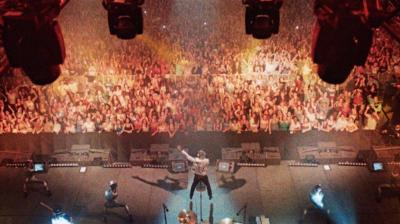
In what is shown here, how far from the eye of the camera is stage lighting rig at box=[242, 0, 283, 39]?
5.71 meters

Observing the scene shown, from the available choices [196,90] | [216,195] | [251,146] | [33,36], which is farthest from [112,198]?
[33,36]

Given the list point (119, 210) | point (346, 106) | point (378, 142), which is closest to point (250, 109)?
point (346, 106)

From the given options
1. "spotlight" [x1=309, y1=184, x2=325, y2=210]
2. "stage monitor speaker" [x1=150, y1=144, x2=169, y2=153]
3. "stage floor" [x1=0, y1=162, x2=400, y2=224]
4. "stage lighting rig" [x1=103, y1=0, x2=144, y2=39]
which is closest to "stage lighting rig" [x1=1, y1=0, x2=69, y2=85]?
"stage lighting rig" [x1=103, y1=0, x2=144, y2=39]

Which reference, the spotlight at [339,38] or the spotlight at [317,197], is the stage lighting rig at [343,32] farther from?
the spotlight at [317,197]

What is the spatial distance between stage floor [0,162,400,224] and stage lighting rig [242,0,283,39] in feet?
17.1

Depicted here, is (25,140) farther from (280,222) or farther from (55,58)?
(55,58)

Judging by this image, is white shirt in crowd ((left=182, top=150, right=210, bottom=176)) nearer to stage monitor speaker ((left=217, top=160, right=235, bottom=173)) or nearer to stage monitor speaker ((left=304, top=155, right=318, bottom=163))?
stage monitor speaker ((left=217, top=160, right=235, bottom=173))

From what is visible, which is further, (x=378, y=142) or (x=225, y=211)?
(x=378, y=142)

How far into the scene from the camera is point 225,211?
1038 centimetres

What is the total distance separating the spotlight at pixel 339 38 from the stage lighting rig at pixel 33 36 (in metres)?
2.62

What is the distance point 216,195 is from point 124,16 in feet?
19.3

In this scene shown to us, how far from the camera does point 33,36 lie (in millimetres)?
5121

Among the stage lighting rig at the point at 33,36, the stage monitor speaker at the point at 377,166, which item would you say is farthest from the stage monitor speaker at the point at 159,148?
the stage lighting rig at the point at 33,36

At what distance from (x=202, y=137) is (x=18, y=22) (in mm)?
7305
